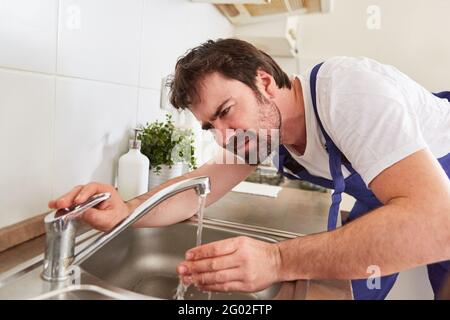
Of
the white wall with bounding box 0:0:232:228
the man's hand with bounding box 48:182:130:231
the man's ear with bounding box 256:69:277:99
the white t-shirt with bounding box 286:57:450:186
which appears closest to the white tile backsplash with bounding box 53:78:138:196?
the white wall with bounding box 0:0:232:228

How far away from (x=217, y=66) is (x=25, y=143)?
382 millimetres

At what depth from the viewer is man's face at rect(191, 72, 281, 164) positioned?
0.74m

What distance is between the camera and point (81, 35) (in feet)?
2.44

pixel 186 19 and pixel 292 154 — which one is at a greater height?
pixel 186 19

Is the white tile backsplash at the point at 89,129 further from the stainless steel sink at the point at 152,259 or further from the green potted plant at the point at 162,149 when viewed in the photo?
the stainless steel sink at the point at 152,259

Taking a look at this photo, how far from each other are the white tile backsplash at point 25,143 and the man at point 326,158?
104 mm

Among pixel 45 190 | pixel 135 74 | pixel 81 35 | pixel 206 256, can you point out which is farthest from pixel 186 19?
pixel 206 256

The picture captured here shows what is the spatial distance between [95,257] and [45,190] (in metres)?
0.16

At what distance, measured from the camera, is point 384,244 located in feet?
1.68

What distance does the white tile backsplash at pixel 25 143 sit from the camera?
0.60 meters

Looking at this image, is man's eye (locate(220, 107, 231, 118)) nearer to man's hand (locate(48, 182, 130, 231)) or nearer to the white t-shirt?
the white t-shirt

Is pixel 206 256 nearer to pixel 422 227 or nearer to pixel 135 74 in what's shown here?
pixel 422 227

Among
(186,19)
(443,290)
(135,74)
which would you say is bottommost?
(443,290)

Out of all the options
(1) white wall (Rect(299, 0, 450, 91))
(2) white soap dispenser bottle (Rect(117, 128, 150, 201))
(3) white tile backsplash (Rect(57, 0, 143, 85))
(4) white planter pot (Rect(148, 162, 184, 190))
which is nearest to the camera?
(3) white tile backsplash (Rect(57, 0, 143, 85))
